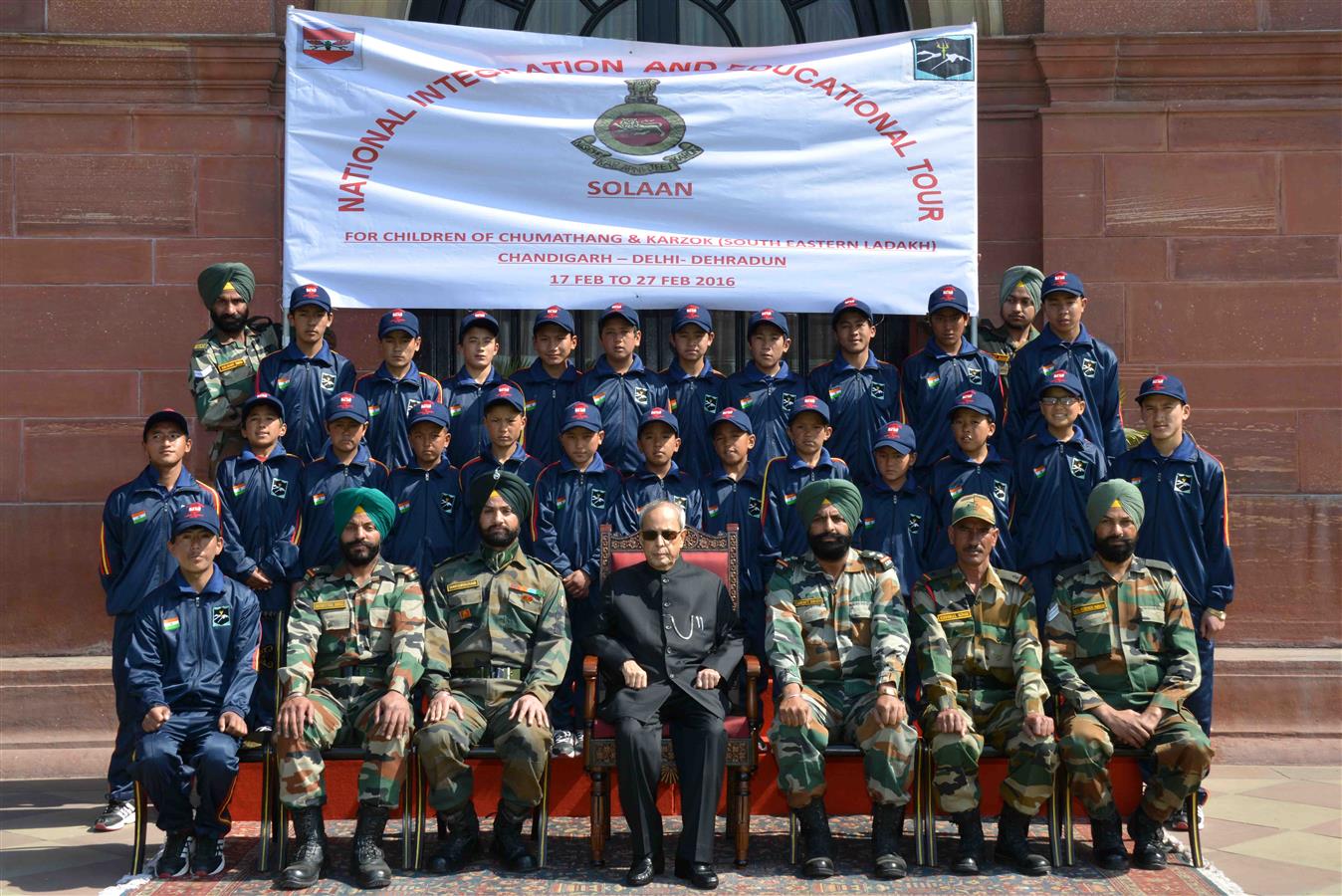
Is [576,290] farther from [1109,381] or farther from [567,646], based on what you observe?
[1109,381]

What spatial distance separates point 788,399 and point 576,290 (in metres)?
1.31

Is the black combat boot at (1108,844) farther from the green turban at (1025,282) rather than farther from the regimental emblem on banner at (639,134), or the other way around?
the regimental emblem on banner at (639,134)

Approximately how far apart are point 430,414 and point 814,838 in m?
2.61

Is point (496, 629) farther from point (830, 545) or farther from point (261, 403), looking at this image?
point (261, 403)

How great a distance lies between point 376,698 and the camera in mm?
5902

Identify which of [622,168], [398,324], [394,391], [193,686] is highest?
[622,168]

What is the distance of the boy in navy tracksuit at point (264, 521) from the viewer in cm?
659

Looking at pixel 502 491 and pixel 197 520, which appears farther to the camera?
pixel 502 491

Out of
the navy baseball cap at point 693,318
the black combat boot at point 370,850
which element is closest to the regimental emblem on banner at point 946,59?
the navy baseball cap at point 693,318

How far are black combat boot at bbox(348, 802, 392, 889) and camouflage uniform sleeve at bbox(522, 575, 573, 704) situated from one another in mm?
765

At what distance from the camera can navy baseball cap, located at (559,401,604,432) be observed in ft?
22.0

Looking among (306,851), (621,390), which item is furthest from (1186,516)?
(306,851)

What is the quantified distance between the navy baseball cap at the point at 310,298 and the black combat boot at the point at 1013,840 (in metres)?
4.00

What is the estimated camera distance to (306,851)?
5.59m
